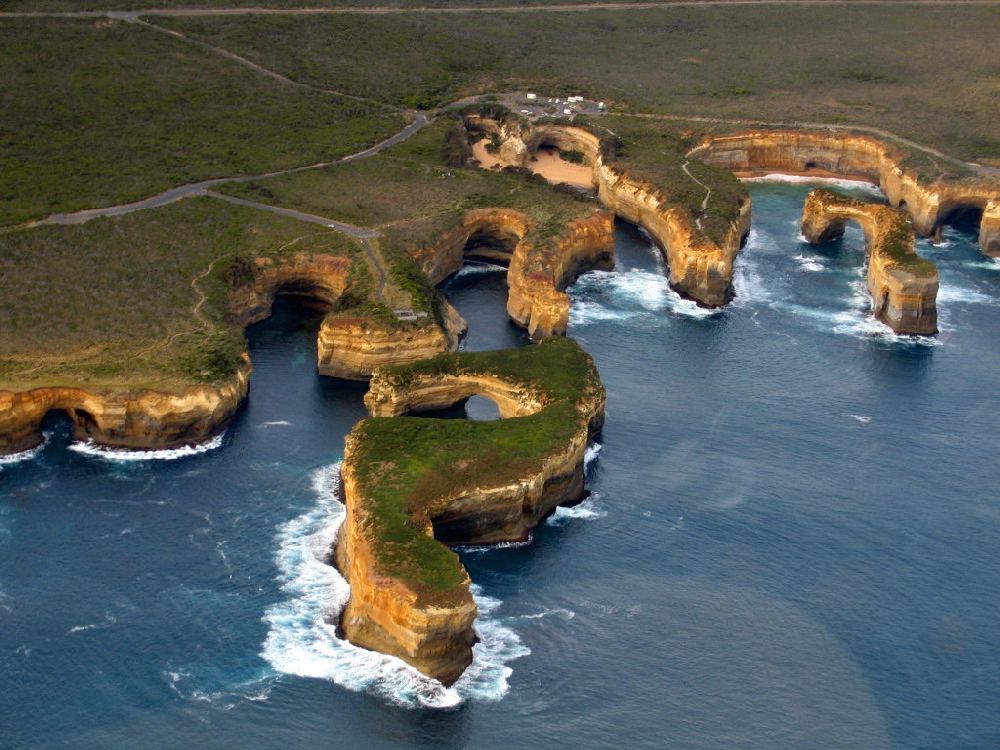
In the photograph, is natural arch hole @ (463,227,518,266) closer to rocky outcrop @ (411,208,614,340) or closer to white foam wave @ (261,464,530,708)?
rocky outcrop @ (411,208,614,340)

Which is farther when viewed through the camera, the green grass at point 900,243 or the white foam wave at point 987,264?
the white foam wave at point 987,264

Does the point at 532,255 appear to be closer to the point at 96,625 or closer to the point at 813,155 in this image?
the point at 813,155

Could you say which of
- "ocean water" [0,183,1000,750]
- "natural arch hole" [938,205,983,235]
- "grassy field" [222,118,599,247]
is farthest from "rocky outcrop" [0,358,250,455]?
"natural arch hole" [938,205,983,235]

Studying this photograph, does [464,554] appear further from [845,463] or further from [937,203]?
[937,203]

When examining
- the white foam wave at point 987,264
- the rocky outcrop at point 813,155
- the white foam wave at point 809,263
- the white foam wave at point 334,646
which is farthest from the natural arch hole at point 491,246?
the white foam wave at point 334,646

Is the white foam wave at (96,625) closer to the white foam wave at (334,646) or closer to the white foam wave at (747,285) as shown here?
the white foam wave at (334,646)

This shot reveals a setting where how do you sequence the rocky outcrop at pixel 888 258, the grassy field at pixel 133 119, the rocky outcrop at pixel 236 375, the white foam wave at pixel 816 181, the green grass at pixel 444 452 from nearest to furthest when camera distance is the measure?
the green grass at pixel 444 452, the rocky outcrop at pixel 236 375, the rocky outcrop at pixel 888 258, the grassy field at pixel 133 119, the white foam wave at pixel 816 181

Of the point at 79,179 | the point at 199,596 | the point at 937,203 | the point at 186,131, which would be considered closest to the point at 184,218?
the point at 79,179
